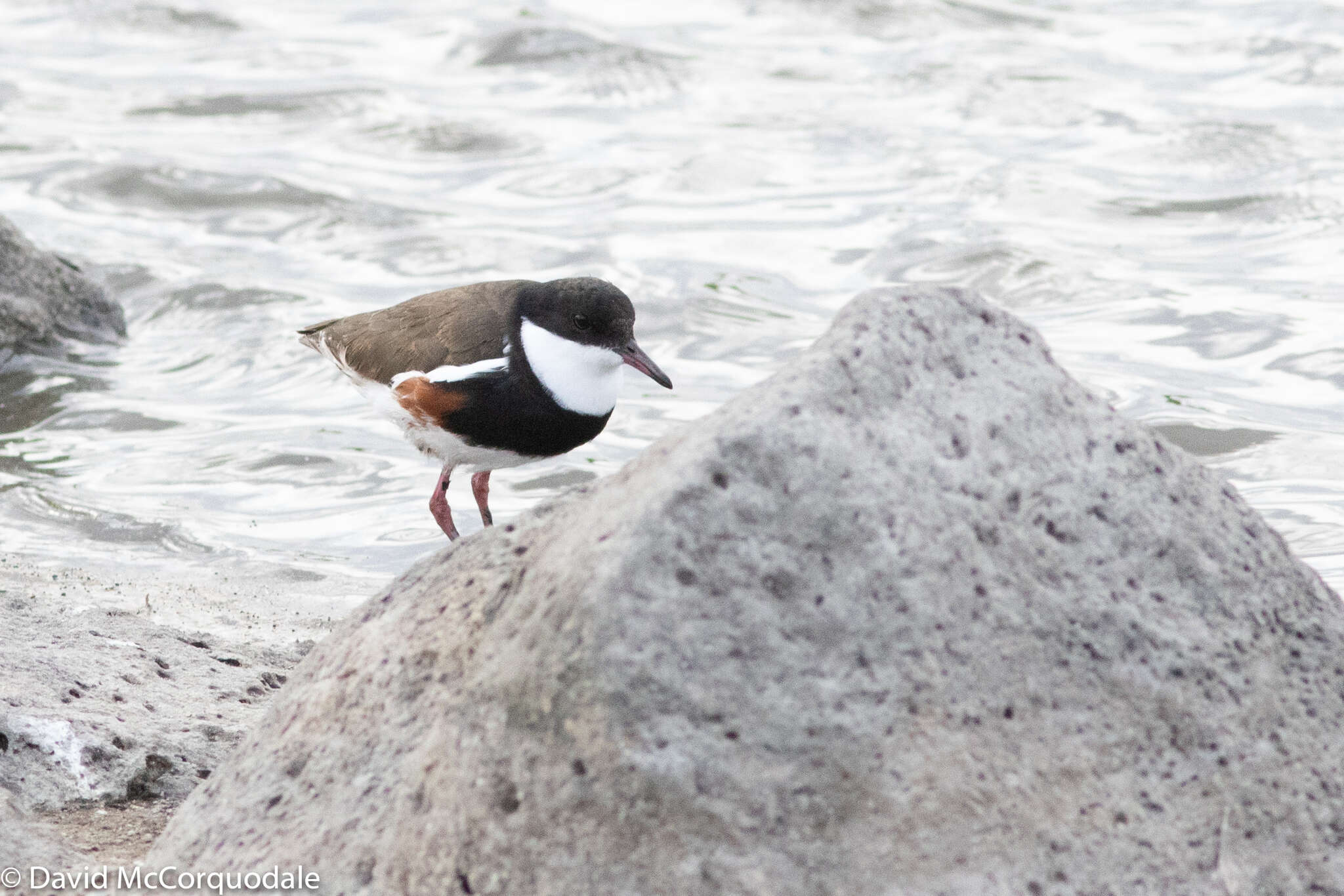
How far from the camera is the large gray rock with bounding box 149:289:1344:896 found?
2.76 metres

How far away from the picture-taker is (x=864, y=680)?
111 inches

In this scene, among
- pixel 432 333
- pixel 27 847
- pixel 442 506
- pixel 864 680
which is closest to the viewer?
pixel 864 680

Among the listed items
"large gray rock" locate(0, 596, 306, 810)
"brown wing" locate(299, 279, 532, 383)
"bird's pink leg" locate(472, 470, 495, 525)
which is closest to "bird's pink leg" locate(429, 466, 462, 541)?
"bird's pink leg" locate(472, 470, 495, 525)

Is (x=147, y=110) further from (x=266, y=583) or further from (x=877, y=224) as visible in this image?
(x=266, y=583)

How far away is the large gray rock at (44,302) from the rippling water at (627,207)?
237 mm

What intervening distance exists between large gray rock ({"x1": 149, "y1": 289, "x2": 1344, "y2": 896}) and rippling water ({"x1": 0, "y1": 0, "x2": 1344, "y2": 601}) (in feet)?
13.1

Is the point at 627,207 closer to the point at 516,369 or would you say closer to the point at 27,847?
the point at 516,369

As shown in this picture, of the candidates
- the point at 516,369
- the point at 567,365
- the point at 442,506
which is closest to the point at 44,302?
the point at 442,506

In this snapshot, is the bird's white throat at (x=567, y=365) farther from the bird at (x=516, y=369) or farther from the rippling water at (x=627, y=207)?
the rippling water at (x=627, y=207)

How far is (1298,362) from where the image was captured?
9320 mm

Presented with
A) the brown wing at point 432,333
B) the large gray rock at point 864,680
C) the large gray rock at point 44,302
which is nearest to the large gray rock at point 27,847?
the large gray rock at point 864,680

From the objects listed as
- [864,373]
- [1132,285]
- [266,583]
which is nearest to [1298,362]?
[1132,285]

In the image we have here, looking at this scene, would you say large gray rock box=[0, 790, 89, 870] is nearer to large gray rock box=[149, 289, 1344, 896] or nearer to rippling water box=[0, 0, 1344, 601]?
large gray rock box=[149, 289, 1344, 896]

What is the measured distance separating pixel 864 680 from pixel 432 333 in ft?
10.7
